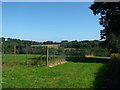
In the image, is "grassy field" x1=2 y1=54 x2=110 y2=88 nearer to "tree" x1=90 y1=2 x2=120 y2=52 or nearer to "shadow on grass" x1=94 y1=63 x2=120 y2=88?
"shadow on grass" x1=94 y1=63 x2=120 y2=88

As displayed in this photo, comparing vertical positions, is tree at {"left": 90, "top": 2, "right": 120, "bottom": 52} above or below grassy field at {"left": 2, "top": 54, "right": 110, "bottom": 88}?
above

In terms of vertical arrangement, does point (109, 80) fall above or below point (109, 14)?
below

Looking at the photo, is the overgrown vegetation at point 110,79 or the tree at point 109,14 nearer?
the overgrown vegetation at point 110,79

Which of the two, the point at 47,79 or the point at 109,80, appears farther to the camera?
the point at 47,79

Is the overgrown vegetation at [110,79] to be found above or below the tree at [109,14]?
below

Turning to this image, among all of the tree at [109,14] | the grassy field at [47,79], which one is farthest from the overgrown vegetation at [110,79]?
the tree at [109,14]

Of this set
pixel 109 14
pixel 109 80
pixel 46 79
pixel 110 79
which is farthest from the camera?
pixel 109 14

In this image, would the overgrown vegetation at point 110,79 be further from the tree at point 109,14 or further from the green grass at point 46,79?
the tree at point 109,14

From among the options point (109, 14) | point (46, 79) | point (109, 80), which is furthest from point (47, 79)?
point (109, 14)

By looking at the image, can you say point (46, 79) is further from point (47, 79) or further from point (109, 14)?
point (109, 14)

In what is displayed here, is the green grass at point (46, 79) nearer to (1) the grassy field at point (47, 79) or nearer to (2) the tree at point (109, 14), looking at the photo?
(1) the grassy field at point (47, 79)

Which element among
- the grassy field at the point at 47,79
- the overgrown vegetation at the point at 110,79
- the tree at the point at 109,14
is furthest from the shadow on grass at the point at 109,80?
the tree at the point at 109,14

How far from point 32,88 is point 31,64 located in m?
10.8

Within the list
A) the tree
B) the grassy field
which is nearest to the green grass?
the grassy field
